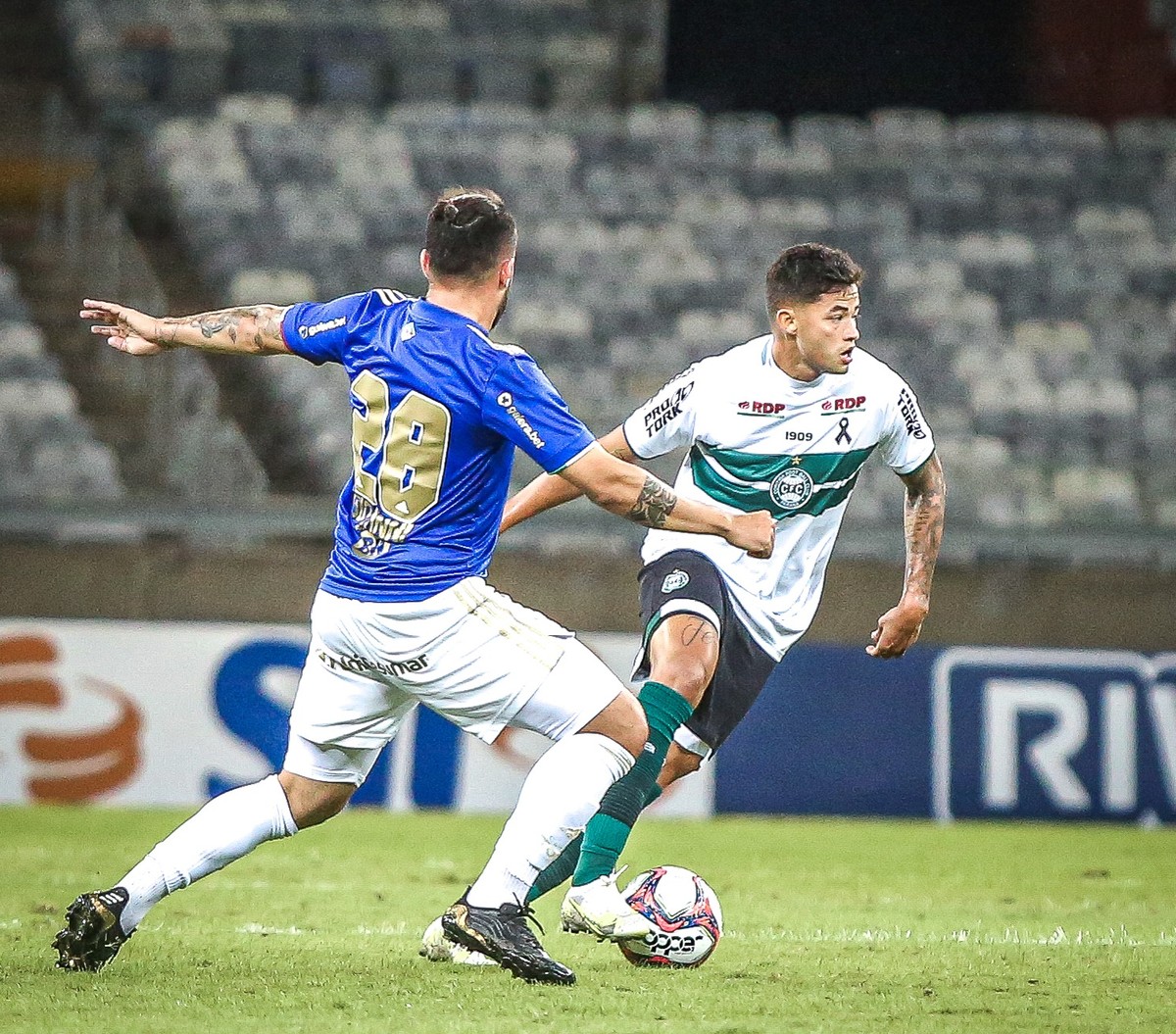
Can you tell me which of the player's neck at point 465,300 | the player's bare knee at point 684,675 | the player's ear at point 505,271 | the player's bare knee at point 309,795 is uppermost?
the player's ear at point 505,271

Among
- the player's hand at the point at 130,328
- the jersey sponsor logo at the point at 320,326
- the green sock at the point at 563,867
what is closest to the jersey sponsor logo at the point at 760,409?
the green sock at the point at 563,867

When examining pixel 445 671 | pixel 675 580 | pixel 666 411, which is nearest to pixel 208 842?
pixel 445 671

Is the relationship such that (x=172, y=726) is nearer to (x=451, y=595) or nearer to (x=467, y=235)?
(x=451, y=595)

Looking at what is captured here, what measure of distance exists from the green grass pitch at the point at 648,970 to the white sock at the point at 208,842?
0.21 meters

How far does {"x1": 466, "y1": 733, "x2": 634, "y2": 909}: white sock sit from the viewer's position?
4.19m

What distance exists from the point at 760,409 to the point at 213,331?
5.67 feet

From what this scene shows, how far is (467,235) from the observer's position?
13.6 ft

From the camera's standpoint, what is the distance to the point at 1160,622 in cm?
1064

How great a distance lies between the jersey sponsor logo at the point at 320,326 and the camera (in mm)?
4281

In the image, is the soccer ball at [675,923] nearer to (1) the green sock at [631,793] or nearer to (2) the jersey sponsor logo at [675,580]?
(1) the green sock at [631,793]

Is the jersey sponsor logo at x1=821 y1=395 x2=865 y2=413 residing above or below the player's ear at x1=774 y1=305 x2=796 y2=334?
below

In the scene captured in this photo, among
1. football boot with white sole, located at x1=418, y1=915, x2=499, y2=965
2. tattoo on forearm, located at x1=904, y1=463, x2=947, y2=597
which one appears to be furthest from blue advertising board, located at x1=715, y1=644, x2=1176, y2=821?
football boot with white sole, located at x1=418, y1=915, x2=499, y2=965

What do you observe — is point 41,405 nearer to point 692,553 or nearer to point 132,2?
point 132,2

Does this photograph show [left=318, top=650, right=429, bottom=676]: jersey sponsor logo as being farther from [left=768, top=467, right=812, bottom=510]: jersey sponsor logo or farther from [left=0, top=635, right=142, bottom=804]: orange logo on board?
[left=0, top=635, right=142, bottom=804]: orange logo on board
